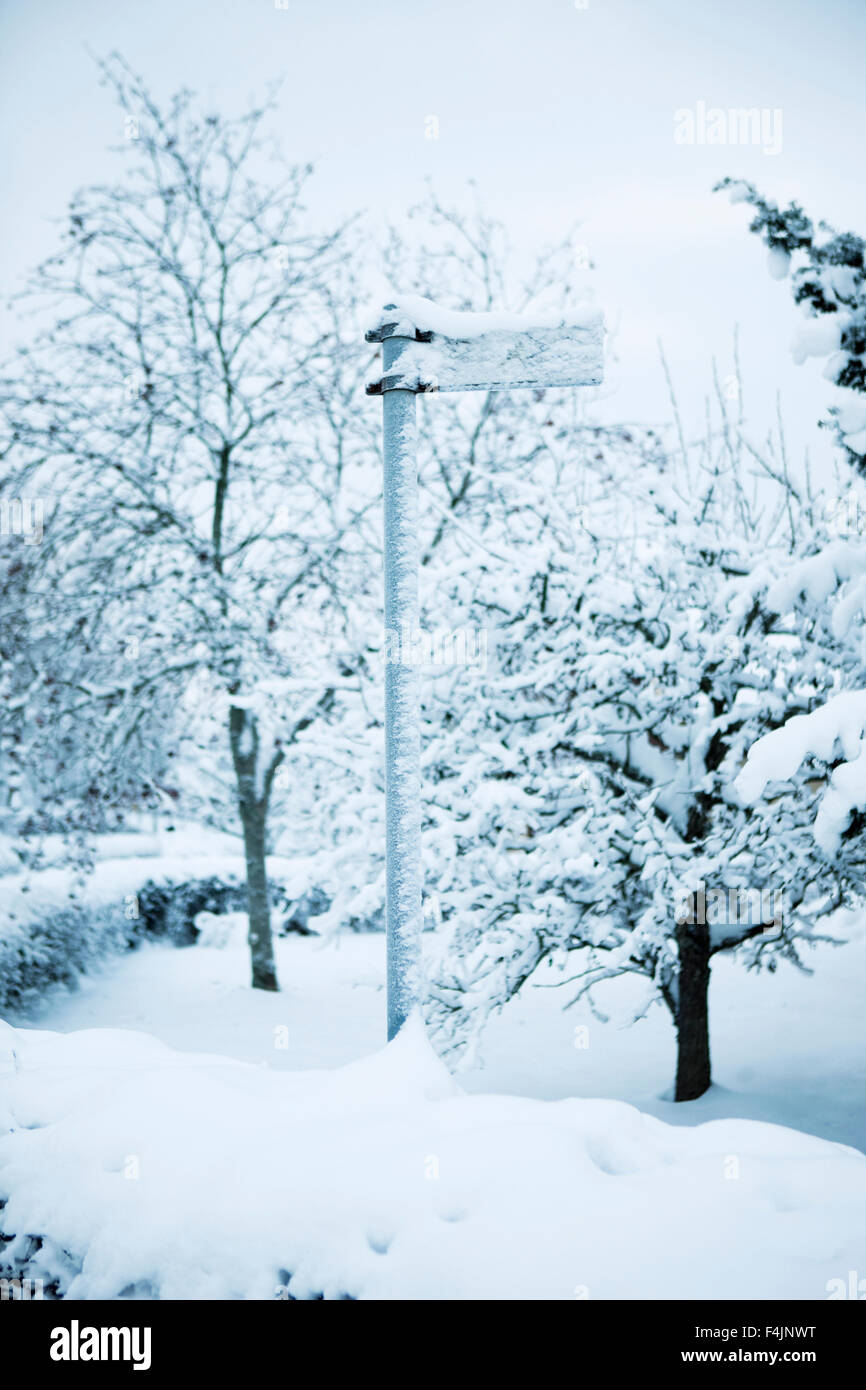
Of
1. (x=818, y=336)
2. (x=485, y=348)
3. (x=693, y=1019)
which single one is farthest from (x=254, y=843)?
(x=485, y=348)

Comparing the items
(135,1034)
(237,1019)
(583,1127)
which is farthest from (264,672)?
(583,1127)

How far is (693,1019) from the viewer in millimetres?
7301

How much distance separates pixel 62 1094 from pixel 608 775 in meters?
4.58

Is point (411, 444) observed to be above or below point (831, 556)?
above

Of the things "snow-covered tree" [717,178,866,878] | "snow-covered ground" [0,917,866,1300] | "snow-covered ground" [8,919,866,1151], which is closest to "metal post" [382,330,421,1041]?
"snow-covered ground" [0,917,866,1300]

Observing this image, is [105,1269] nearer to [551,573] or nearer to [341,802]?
[551,573]

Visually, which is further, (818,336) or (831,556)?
(831,556)

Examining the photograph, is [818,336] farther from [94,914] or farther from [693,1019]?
[94,914]

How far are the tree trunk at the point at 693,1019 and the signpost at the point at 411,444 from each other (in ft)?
14.7

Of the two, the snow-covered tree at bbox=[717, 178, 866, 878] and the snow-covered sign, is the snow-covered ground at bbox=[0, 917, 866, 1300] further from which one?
the snow-covered sign

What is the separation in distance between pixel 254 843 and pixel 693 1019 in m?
6.42

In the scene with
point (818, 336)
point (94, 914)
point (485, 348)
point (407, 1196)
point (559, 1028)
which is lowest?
point (559, 1028)

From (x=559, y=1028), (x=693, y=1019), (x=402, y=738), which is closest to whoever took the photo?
(x=402, y=738)

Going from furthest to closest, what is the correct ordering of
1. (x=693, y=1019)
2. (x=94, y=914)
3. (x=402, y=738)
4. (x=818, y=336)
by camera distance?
1. (x=94, y=914)
2. (x=693, y=1019)
3. (x=818, y=336)
4. (x=402, y=738)
